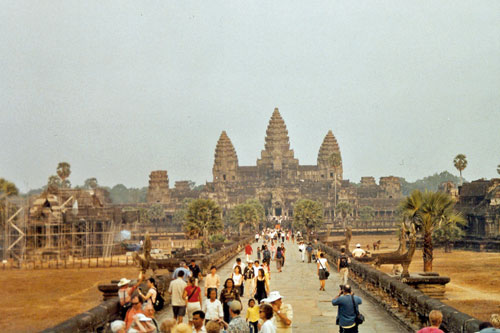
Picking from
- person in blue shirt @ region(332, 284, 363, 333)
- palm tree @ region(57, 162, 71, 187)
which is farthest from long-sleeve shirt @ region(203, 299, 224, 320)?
palm tree @ region(57, 162, 71, 187)

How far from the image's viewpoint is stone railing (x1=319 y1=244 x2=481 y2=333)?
40.1 ft

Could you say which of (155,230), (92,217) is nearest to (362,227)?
(155,230)

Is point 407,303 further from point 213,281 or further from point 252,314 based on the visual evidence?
point 252,314

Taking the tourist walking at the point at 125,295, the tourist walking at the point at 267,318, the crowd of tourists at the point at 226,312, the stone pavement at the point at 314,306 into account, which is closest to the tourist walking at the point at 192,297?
the crowd of tourists at the point at 226,312

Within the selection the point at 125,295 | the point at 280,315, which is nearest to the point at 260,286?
the point at 125,295

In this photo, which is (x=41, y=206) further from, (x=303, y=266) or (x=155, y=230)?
(x=155, y=230)

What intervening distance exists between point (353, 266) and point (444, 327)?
1623 centimetres

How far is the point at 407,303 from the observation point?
674 inches

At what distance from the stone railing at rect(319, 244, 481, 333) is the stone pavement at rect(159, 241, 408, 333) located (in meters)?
0.26

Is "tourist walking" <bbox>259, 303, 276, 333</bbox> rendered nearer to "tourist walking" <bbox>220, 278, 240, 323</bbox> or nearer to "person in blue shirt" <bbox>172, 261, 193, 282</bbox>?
"tourist walking" <bbox>220, 278, 240, 323</bbox>

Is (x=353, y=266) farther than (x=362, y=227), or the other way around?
(x=362, y=227)

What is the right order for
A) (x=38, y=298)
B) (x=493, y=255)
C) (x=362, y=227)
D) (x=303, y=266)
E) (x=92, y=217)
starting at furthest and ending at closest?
(x=362, y=227) < (x=92, y=217) < (x=493, y=255) < (x=303, y=266) < (x=38, y=298)

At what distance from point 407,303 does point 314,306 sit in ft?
15.4

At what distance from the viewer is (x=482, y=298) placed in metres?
29.0
